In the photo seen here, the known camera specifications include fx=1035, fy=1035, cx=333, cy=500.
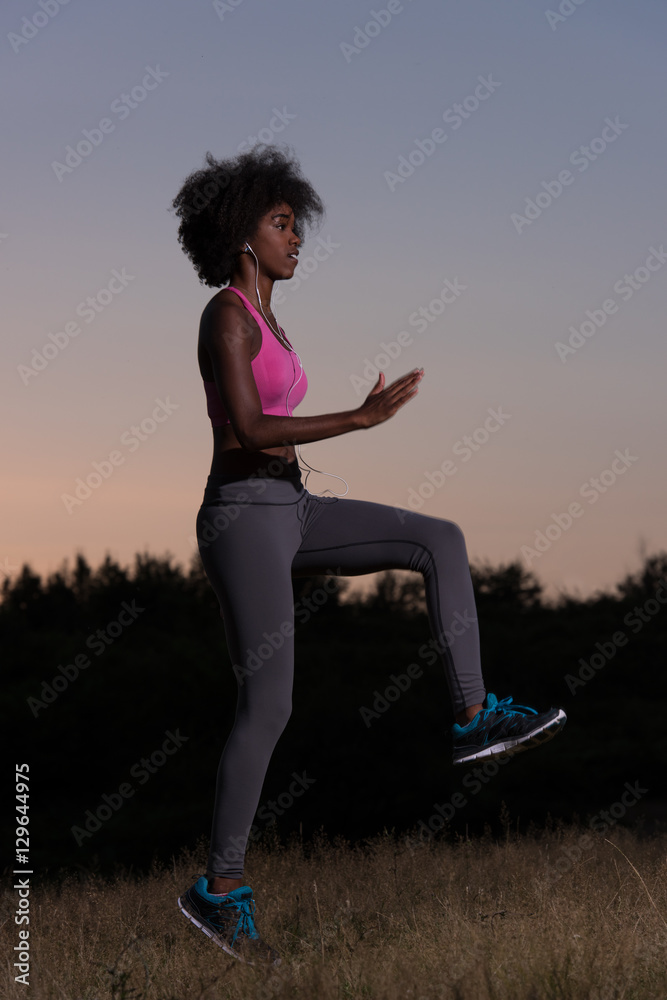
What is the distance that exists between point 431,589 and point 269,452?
2.54 feet

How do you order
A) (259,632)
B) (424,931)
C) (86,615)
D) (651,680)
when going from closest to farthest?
(259,632) < (424,931) < (651,680) < (86,615)

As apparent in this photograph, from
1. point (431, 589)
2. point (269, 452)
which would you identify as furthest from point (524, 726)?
point (269, 452)

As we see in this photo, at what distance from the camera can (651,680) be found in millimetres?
21219

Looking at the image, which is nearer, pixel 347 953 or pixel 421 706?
pixel 347 953

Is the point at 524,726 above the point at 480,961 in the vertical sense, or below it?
above

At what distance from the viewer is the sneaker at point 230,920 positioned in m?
3.58

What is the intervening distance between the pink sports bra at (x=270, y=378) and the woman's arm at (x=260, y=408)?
5.2 inches

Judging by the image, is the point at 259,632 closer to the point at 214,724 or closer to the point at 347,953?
the point at 347,953

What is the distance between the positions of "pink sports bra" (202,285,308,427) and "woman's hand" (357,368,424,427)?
1.26ft

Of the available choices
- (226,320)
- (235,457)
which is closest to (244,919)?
(235,457)

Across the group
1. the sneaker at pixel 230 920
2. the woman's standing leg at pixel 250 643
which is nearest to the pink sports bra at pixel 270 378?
the woman's standing leg at pixel 250 643

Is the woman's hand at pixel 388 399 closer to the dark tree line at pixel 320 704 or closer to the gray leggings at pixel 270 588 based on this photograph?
the gray leggings at pixel 270 588

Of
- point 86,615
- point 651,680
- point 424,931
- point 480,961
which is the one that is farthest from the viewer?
point 86,615

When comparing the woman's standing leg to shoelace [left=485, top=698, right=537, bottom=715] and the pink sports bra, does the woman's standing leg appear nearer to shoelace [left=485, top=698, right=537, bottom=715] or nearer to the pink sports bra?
the pink sports bra
